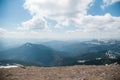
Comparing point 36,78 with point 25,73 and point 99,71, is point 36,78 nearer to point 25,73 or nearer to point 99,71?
point 25,73

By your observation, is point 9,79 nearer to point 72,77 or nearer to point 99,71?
point 72,77

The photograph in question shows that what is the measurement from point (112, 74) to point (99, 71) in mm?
1695

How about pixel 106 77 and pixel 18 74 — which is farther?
pixel 18 74

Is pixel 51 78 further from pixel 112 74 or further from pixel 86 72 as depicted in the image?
pixel 112 74

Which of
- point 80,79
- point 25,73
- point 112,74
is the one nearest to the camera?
point 80,79

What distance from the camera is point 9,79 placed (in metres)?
16.2

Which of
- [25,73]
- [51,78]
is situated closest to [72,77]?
[51,78]

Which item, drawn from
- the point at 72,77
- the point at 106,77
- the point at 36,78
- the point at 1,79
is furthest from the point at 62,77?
the point at 1,79

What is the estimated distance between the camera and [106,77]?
54.2ft

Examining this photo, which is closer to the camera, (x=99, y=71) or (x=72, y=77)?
(x=72, y=77)

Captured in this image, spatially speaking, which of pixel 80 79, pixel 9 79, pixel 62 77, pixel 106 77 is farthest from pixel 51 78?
pixel 106 77

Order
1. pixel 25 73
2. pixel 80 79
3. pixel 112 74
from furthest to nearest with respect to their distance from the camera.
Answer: pixel 25 73
pixel 112 74
pixel 80 79

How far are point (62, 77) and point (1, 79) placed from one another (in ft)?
18.1

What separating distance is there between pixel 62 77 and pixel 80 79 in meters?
1.82
